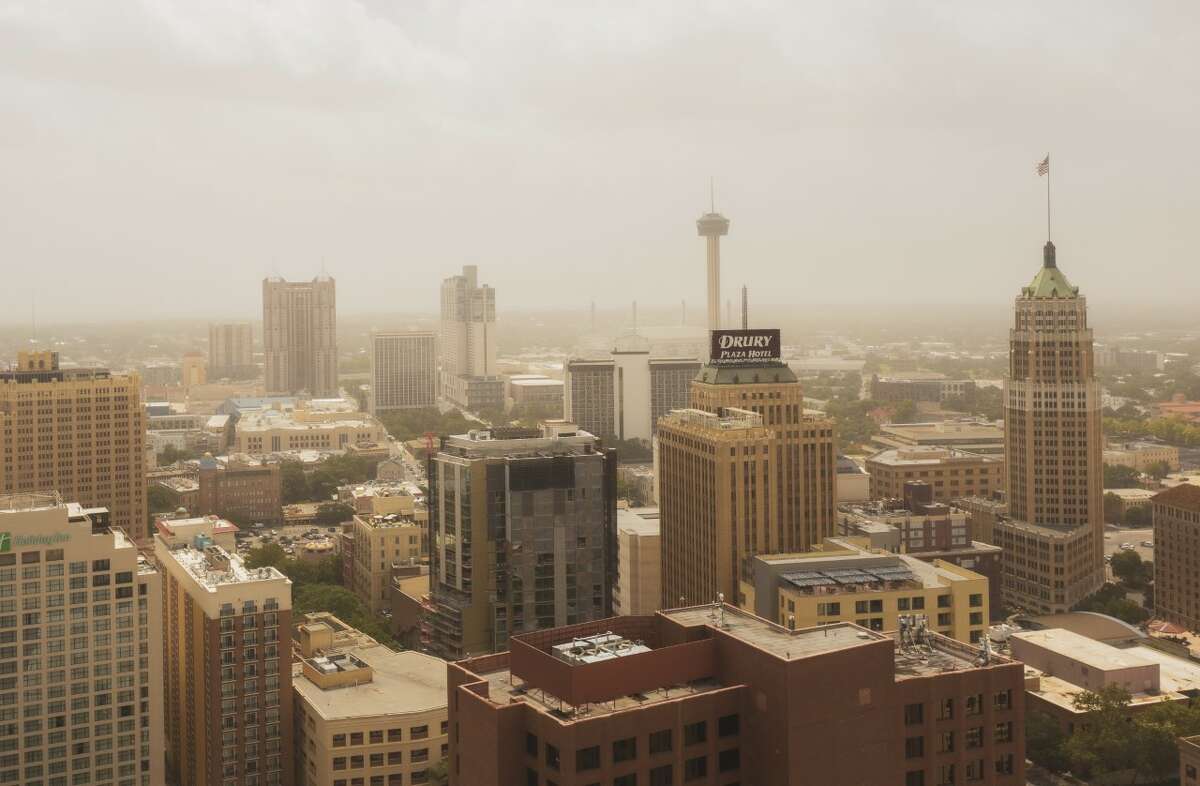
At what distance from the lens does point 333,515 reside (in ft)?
166

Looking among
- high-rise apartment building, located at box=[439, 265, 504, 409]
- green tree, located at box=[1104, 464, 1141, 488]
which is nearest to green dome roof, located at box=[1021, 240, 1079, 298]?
green tree, located at box=[1104, 464, 1141, 488]

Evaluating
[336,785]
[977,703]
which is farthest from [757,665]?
[336,785]

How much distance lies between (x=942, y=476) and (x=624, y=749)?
117 feet

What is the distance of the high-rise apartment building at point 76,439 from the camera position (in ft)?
127

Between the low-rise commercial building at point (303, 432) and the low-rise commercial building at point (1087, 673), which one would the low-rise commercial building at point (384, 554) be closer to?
the low-rise commercial building at point (1087, 673)

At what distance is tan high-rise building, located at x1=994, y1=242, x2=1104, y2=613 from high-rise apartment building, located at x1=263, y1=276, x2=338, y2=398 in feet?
227

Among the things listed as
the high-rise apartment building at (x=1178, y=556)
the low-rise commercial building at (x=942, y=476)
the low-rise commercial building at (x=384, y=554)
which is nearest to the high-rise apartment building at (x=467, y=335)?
the low-rise commercial building at (x=942, y=476)

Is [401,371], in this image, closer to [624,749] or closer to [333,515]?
[333,515]

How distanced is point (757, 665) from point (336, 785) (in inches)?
431

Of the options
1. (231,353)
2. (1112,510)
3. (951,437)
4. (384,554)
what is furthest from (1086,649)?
(231,353)

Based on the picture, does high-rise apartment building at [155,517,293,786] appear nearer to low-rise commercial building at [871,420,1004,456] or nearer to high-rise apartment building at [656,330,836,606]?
high-rise apartment building at [656,330,836,606]

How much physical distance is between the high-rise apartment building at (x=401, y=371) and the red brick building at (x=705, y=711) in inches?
3173

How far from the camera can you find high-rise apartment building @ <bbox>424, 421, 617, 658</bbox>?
2312 centimetres

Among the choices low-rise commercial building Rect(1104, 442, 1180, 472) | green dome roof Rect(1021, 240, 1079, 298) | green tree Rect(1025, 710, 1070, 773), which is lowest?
green tree Rect(1025, 710, 1070, 773)
